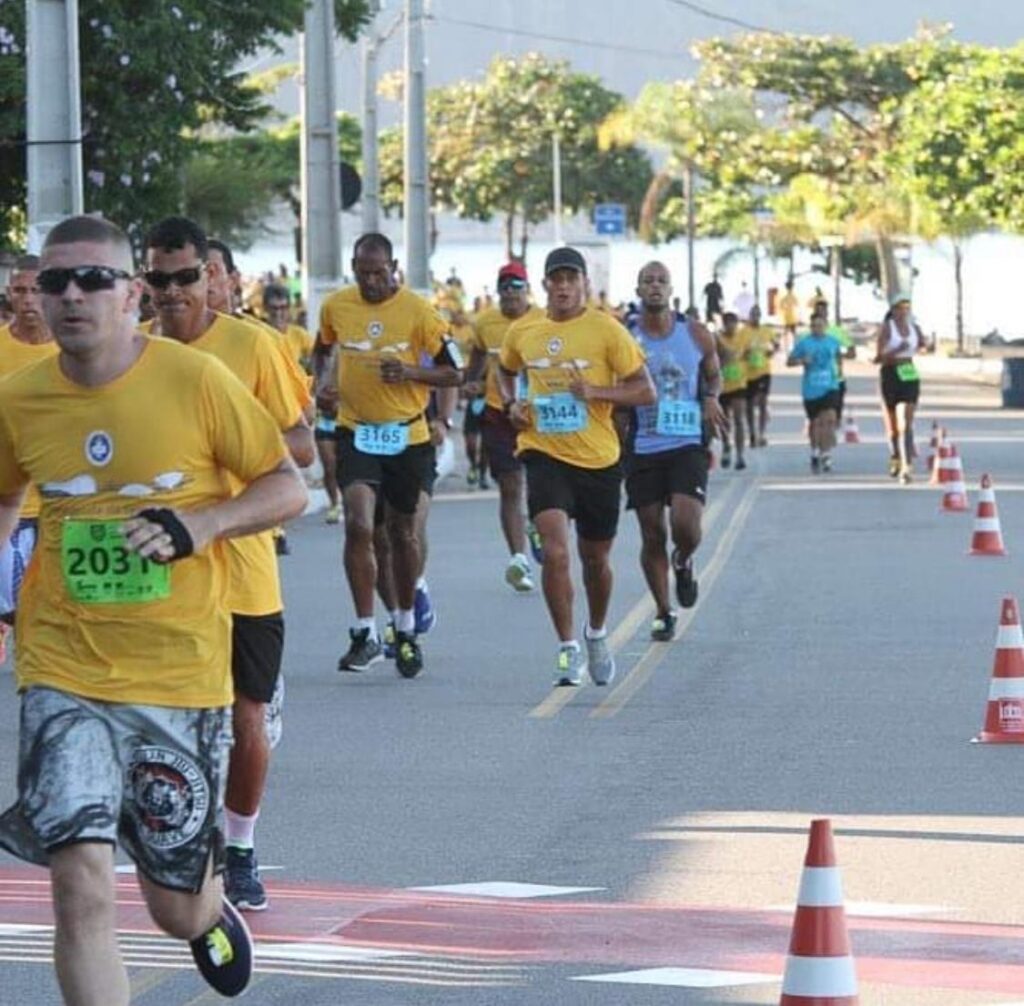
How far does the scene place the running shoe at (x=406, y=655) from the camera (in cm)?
1612

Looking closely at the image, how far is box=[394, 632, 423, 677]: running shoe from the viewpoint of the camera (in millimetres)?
16125

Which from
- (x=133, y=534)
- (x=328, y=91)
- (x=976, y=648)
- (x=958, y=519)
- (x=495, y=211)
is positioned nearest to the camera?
(x=133, y=534)

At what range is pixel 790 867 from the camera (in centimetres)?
1038

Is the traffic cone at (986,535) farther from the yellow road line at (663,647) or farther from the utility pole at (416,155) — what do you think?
the utility pole at (416,155)

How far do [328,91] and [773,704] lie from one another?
703 inches

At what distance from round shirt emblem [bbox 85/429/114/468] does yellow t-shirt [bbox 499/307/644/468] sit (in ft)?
26.5

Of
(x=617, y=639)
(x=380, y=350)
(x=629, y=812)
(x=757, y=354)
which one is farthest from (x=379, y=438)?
(x=757, y=354)

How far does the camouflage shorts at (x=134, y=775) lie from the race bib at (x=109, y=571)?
0.75ft

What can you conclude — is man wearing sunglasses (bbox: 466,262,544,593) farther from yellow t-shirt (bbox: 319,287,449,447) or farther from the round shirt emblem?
the round shirt emblem

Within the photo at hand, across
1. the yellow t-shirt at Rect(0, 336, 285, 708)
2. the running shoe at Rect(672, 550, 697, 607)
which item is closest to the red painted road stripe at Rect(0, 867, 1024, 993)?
the yellow t-shirt at Rect(0, 336, 285, 708)

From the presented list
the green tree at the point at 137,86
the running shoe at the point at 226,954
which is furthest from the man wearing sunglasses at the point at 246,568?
the green tree at the point at 137,86

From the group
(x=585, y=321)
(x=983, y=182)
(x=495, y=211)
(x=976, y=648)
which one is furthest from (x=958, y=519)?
(x=495, y=211)

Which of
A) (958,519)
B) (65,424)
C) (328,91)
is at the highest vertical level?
(328,91)

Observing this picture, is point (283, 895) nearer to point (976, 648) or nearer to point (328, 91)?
point (976, 648)
